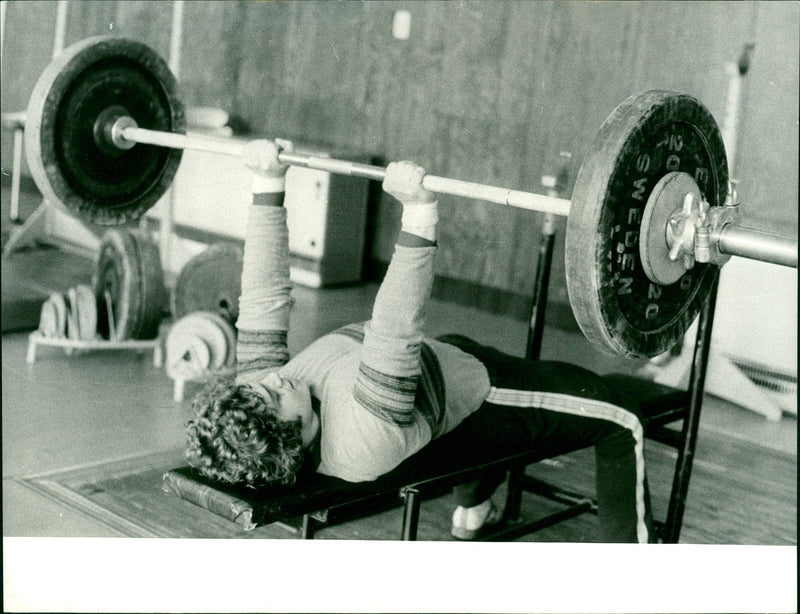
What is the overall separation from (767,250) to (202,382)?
7.22 ft

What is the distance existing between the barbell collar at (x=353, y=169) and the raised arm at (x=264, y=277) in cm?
5

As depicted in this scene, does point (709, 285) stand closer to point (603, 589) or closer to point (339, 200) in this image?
point (603, 589)

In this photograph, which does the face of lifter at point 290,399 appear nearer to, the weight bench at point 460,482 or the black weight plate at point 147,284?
the weight bench at point 460,482

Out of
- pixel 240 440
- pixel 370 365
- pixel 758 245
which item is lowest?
pixel 240 440

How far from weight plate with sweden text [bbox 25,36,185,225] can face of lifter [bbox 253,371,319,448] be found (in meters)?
0.78

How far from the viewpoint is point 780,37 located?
383 cm

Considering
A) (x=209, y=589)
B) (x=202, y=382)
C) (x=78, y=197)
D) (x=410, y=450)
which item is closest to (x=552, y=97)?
(x=202, y=382)

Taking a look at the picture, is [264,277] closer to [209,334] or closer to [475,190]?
[475,190]

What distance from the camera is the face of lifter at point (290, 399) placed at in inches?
64.6

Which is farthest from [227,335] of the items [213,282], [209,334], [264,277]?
[264,277]

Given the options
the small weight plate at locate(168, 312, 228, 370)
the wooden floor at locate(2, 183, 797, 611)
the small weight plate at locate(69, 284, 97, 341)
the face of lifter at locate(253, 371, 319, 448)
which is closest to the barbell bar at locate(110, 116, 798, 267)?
the face of lifter at locate(253, 371, 319, 448)

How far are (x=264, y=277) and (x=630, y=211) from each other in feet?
2.40

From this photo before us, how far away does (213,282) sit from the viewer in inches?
135

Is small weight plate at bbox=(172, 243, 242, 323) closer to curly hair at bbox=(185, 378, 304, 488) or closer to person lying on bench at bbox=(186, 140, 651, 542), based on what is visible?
person lying on bench at bbox=(186, 140, 651, 542)
